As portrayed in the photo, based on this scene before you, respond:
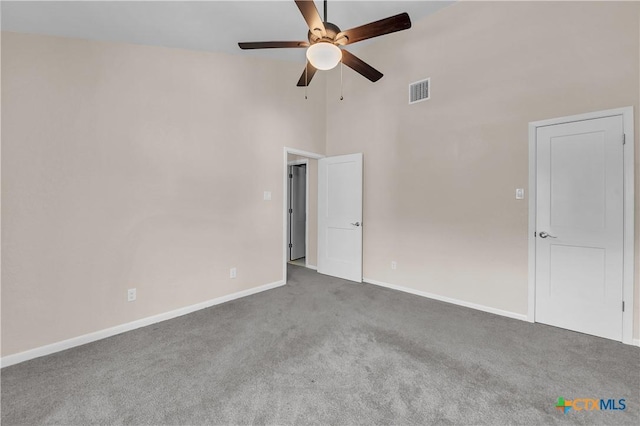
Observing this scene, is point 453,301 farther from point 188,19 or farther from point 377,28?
point 188,19

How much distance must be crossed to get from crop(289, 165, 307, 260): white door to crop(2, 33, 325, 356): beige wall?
1860 millimetres

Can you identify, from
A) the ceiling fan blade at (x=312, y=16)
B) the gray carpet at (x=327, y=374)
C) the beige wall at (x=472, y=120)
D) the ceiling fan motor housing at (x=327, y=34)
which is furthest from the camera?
the beige wall at (x=472, y=120)

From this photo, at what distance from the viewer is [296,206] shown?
5.70m

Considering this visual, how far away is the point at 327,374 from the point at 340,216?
268 cm

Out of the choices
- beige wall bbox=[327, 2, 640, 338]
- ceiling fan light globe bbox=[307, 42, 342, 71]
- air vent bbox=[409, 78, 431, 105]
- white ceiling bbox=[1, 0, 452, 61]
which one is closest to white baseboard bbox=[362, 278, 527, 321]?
beige wall bbox=[327, 2, 640, 338]

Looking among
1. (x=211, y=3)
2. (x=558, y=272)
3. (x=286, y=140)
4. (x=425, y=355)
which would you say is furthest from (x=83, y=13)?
(x=558, y=272)

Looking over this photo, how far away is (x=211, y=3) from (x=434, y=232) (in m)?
3.42

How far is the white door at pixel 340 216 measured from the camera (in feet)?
13.6

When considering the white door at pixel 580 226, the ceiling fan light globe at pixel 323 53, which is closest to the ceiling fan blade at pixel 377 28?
the ceiling fan light globe at pixel 323 53

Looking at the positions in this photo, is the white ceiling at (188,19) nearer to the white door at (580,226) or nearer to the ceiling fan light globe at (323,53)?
the ceiling fan light globe at (323,53)

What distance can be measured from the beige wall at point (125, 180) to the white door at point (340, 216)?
1.09 meters

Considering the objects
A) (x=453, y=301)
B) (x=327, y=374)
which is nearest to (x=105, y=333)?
(x=327, y=374)

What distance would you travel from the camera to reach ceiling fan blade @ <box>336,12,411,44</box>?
1.87 metres

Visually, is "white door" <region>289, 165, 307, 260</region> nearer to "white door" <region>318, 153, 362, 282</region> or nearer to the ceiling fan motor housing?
"white door" <region>318, 153, 362, 282</region>
